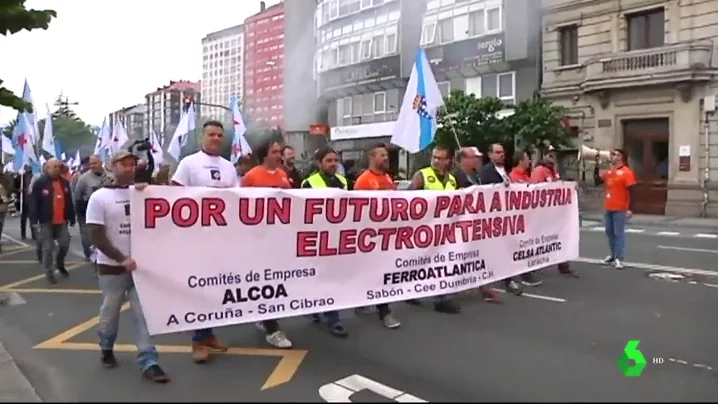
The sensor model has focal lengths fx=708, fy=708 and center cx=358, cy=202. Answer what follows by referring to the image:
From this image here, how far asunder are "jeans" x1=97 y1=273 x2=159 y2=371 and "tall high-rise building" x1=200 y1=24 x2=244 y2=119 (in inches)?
666

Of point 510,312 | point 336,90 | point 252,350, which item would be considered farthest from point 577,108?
point 252,350

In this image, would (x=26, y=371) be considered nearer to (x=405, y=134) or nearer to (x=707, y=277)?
(x=405, y=134)

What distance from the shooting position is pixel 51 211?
822 cm

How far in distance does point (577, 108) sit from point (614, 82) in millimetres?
1987

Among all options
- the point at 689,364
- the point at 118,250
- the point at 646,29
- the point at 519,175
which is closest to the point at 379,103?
the point at 646,29

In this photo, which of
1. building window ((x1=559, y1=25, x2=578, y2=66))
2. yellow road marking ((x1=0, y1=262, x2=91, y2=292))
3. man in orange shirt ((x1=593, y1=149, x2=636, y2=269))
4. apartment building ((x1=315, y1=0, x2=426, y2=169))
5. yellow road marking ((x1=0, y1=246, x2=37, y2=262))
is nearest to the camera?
yellow road marking ((x1=0, y1=262, x2=91, y2=292))

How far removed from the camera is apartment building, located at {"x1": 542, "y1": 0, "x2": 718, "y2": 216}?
1983cm

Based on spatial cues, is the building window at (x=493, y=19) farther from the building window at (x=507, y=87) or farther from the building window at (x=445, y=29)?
the building window at (x=507, y=87)

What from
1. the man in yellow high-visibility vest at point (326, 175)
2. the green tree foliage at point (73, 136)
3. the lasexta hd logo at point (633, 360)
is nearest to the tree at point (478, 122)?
the man in yellow high-visibility vest at point (326, 175)

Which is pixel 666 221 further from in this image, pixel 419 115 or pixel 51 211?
pixel 51 211

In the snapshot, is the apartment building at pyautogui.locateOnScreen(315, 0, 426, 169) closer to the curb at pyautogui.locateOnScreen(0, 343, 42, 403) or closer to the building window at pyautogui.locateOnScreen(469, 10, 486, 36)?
the building window at pyautogui.locateOnScreen(469, 10, 486, 36)

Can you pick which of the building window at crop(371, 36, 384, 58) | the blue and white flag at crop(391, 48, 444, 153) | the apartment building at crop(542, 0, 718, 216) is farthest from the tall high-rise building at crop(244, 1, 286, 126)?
the blue and white flag at crop(391, 48, 444, 153)

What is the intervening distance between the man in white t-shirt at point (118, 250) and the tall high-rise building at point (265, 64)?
11849 mm

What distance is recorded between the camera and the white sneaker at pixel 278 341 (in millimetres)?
4934
